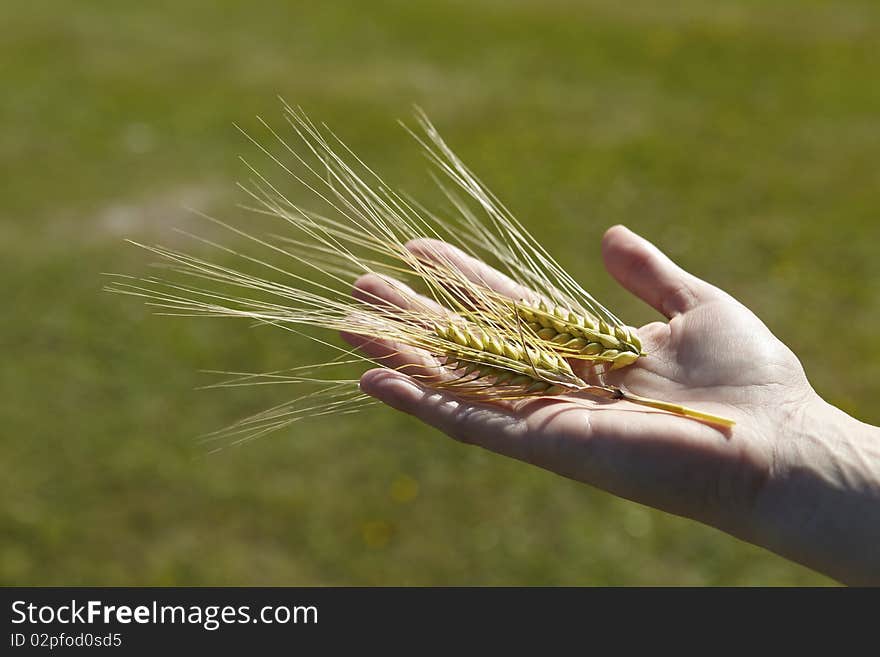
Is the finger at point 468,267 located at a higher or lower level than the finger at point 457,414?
higher

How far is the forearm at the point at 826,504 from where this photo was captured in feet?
7.80

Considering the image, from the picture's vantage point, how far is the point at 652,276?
309 cm

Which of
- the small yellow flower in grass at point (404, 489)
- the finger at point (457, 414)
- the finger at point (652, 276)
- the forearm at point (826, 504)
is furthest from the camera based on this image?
the small yellow flower in grass at point (404, 489)

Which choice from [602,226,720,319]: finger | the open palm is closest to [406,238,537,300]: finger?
the open palm

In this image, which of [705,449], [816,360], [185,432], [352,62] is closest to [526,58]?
[352,62]

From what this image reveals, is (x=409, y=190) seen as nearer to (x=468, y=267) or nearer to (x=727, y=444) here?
(x=468, y=267)

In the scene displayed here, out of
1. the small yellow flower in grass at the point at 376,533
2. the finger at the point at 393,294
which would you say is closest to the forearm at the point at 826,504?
the finger at the point at 393,294

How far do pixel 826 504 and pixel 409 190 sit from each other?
479 centimetres

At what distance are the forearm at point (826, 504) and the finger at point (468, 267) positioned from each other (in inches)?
39.8

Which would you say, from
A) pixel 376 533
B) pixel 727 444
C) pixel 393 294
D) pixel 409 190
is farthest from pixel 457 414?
pixel 409 190

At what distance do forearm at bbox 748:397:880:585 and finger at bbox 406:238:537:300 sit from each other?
39.8 inches

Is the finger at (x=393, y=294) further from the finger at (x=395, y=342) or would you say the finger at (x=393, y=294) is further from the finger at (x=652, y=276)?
the finger at (x=652, y=276)

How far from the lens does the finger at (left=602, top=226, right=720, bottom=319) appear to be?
9.80 feet
